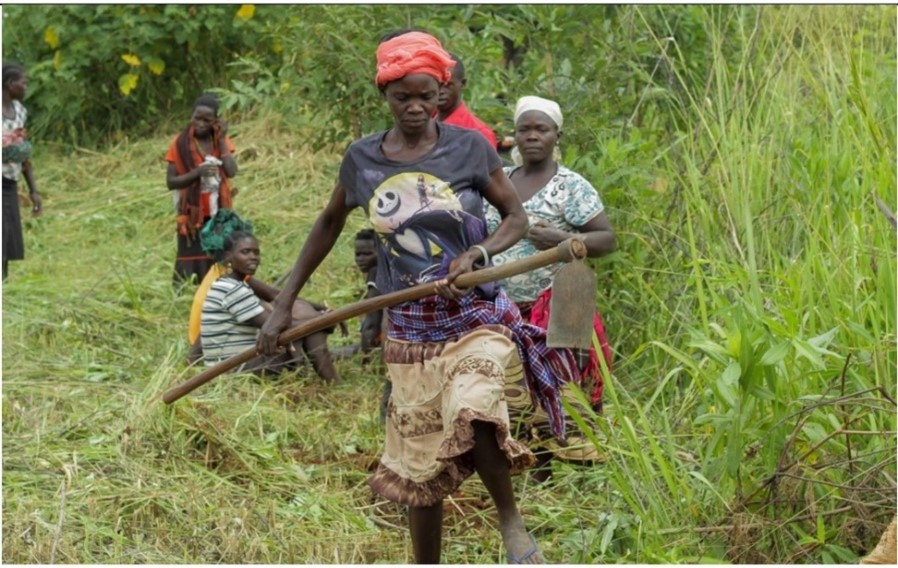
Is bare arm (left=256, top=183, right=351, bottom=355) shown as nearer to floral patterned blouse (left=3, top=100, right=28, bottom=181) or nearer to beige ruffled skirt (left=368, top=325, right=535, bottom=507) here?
beige ruffled skirt (left=368, top=325, right=535, bottom=507)

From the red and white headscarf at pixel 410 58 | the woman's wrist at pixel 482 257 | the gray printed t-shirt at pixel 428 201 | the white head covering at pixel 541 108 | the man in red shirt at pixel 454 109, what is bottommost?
the man in red shirt at pixel 454 109

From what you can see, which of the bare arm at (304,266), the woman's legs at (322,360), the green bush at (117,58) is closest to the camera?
the bare arm at (304,266)

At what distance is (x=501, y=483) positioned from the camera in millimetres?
4066

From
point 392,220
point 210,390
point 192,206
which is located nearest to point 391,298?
point 392,220

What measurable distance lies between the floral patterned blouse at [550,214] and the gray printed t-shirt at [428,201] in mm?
1234

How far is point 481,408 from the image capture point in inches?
156

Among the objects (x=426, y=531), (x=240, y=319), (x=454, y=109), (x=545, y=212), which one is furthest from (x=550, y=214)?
(x=240, y=319)

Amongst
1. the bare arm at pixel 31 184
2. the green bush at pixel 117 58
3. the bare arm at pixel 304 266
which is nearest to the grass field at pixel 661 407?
the bare arm at pixel 304 266

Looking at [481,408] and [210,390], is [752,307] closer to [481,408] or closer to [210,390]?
[481,408]

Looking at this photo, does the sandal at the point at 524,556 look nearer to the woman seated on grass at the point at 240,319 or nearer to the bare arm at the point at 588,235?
the bare arm at the point at 588,235

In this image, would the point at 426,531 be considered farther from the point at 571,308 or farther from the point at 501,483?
the point at 571,308

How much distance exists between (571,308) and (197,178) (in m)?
5.06

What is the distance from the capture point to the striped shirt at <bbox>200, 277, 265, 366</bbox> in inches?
270

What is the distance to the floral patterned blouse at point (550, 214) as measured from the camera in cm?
540
